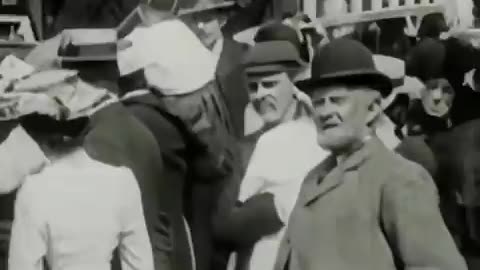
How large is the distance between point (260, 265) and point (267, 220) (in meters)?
0.08

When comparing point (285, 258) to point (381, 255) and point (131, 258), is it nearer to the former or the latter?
point (381, 255)

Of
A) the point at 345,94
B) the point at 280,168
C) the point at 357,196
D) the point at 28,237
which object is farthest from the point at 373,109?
the point at 28,237

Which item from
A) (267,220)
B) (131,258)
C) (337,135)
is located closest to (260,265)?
(267,220)

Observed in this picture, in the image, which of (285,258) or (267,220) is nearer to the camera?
(285,258)

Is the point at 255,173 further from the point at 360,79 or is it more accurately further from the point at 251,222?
the point at 360,79

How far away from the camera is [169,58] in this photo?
6.39 feet

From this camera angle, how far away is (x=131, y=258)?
1821 millimetres

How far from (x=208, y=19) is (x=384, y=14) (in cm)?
32

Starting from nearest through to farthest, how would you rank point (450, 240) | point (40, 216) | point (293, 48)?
point (450, 240)
point (40, 216)
point (293, 48)

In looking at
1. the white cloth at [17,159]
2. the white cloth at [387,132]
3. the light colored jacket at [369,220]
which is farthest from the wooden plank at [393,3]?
the white cloth at [17,159]

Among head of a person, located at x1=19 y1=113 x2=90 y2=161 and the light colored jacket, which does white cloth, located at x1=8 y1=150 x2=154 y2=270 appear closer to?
head of a person, located at x1=19 y1=113 x2=90 y2=161

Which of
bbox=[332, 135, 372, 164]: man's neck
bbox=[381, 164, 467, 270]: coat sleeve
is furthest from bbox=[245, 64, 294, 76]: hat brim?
bbox=[381, 164, 467, 270]: coat sleeve

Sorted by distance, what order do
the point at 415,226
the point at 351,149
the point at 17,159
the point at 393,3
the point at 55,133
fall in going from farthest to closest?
the point at 393,3
the point at 17,159
the point at 55,133
the point at 351,149
the point at 415,226

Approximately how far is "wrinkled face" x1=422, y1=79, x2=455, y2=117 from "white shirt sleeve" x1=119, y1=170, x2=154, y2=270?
1.80 feet
